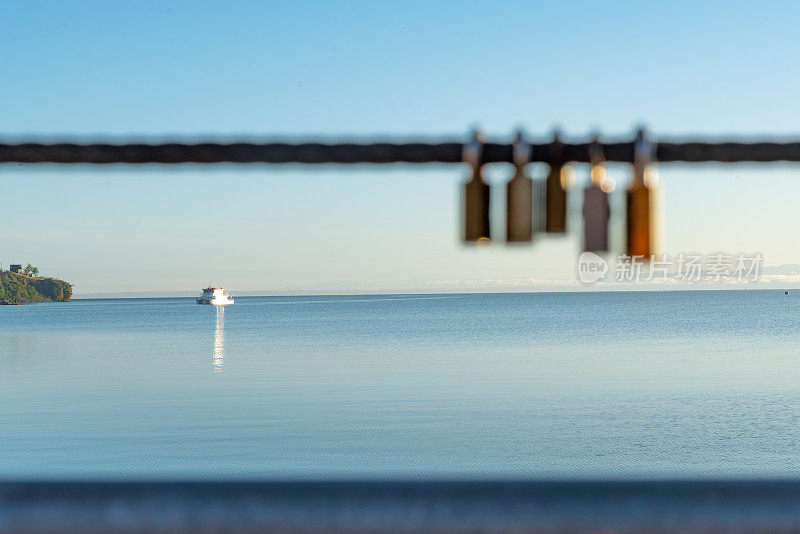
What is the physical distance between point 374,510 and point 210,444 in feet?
114

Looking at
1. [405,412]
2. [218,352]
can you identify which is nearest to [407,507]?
[405,412]

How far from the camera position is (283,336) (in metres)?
107

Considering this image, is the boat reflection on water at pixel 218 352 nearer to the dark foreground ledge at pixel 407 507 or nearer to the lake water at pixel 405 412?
the lake water at pixel 405 412

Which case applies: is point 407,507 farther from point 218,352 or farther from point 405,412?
point 218,352

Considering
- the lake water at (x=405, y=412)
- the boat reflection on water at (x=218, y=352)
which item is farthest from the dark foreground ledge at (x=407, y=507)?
the boat reflection on water at (x=218, y=352)

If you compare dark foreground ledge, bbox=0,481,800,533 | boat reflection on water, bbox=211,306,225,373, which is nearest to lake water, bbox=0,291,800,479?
boat reflection on water, bbox=211,306,225,373

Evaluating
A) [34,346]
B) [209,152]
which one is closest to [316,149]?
[209,152]

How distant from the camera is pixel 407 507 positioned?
1.82 meters

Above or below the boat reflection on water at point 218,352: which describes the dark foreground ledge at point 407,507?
above

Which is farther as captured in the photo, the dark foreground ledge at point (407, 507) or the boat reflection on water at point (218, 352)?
the boat reflection on water at point (218, 352)

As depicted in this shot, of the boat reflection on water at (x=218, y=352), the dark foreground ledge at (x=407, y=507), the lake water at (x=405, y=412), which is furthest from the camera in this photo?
the boat reflection on water at (x=218, y=352)

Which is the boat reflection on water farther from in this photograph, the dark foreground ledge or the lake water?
the dark foreground ledge

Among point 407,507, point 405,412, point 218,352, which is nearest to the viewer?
point 407,507

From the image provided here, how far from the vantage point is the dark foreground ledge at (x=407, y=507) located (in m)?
1.78
